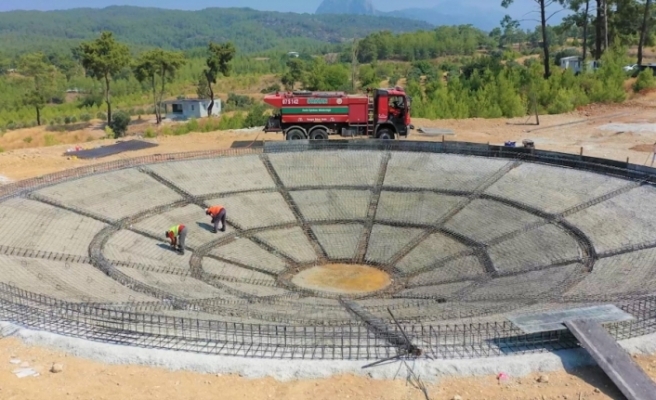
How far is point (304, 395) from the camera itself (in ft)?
38.5

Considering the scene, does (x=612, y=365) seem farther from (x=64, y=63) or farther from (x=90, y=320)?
(x=64, y=63)

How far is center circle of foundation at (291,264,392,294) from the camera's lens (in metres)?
22.0

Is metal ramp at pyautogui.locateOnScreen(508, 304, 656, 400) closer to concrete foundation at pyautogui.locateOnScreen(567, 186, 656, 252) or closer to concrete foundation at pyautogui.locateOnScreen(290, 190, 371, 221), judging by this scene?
concrete foundation at pyautogui.locateOnScreen(567, 186, 656, 252)

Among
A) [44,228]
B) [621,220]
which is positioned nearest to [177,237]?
[44,228]

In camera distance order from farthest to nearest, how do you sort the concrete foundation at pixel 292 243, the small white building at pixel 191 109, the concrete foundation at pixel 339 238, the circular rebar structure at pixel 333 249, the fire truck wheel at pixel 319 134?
the small white building at pixel 191 109
the fire truck wheel at pixel 319 134
the concrete foundation at pixel 339 238
the concrete foundation at pixel 292 243
the circular rebar structure at pixel 333 249

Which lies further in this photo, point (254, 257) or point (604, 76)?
point (604, 76)

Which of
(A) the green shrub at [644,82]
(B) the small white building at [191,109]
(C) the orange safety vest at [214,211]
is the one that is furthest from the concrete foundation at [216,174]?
(B) the small white building at [191,109]

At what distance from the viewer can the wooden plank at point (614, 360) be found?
11273mm

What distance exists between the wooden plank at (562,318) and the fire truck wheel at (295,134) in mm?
24403

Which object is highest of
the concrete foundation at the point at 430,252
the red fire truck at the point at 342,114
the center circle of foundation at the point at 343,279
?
the red fire truck at the point at 342,114

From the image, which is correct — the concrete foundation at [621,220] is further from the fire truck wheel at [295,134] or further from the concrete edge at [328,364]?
the fire truck wheel at [295,134]

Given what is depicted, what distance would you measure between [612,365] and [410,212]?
657 inches

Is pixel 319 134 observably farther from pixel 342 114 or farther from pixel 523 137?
pixel 523 137

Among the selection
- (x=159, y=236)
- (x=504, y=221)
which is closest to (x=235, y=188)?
(x=159, y=236)
